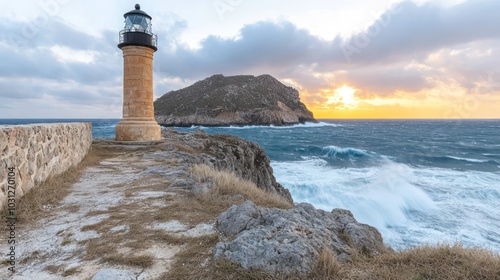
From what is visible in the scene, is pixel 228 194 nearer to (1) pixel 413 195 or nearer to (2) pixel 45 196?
(2) pixel 45 196

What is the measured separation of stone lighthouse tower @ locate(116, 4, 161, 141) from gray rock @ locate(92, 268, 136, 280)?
11.5 m

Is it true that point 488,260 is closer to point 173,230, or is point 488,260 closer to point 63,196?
point 173,230

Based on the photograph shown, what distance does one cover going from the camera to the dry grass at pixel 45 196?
14.1ft

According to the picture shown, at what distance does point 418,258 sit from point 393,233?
10213 millimetres

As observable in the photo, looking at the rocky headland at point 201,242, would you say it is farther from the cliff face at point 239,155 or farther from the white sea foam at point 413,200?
the cliff face at point 239,155

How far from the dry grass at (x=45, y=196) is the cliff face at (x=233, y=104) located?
84.2 meters

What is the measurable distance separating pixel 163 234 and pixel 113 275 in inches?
37.3

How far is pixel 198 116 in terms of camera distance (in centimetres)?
9156

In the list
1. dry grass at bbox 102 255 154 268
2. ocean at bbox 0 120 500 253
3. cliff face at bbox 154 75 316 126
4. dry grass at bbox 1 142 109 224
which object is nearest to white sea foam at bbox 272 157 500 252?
ocean at bbox 0 120 500 253

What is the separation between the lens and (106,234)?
11.7ft

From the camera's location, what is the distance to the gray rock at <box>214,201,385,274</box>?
2.65 meters

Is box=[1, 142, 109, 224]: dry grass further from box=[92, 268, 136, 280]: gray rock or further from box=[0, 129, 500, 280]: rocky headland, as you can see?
box=[92, 268, 136, 280]: gray rock

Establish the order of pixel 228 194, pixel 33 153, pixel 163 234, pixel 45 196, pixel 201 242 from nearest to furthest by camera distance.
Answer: pixel 201 242, pixel 163 234, pixel 45 196, pixel 33 153, pixel 228 194

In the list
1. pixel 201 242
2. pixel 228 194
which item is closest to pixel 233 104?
pixel 228 194
